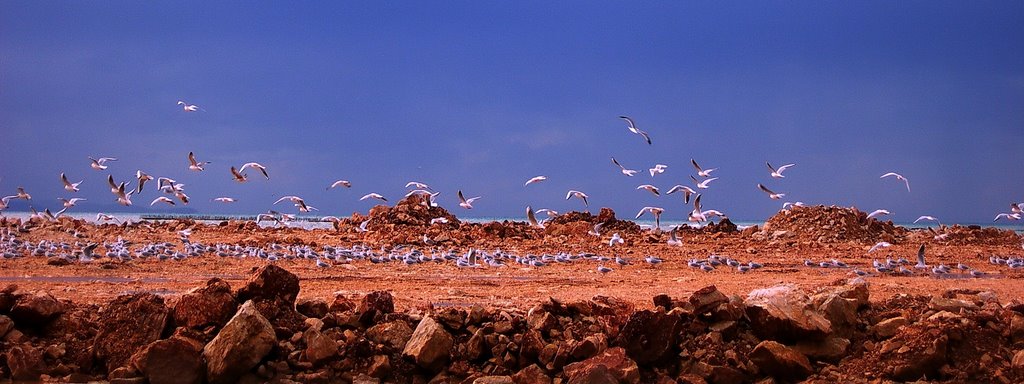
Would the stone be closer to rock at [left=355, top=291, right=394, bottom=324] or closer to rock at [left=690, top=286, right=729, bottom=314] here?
rock at [left=355, top=291, right=394, bottom=324]

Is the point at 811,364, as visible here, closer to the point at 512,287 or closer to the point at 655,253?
the point at 512,287

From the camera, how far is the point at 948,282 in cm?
1390

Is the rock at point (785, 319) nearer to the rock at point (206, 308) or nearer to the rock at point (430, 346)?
the rock at point (430, 346)

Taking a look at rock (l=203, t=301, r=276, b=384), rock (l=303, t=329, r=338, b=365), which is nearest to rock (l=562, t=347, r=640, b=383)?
rock (l=303, t=329, r=338, b=365)

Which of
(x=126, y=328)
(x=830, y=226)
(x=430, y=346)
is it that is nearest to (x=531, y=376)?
(x=430, y=346)

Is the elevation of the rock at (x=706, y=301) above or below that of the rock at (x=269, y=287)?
above

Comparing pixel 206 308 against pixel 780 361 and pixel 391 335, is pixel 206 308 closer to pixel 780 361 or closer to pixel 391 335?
pixel 391 335

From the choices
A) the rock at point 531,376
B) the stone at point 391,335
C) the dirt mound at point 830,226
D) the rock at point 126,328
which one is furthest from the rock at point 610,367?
the dirt mound at point 830,226

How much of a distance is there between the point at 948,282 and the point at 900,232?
1463 cm

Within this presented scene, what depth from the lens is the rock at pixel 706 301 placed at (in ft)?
26.7

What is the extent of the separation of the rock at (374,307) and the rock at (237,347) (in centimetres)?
94

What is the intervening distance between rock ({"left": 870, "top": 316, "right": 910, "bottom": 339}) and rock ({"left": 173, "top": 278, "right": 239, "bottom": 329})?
22.2 feet

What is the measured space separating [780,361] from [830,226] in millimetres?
18223

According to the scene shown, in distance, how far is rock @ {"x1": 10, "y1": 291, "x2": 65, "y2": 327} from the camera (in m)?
8.22
